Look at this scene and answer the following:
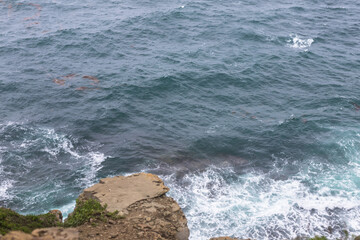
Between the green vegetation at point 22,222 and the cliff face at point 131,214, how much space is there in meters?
1.38

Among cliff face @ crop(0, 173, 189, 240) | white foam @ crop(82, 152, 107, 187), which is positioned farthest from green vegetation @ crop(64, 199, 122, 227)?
white foam @ crop(82, 152, 107, 187)

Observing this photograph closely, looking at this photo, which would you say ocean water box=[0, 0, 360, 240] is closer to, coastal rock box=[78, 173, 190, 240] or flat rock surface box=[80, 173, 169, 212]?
flat rock surface box=[80, 173, 169, 212]

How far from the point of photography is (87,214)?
19500mm

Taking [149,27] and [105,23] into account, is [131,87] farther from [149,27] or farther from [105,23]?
[105,23]

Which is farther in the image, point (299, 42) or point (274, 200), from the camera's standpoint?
point (299, 42)

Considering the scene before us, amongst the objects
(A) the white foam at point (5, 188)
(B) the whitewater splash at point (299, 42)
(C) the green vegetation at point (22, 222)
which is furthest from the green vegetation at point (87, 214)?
(B) the whitewater splash at point (299, 42)

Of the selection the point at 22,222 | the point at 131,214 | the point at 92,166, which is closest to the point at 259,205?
the point at 131,214

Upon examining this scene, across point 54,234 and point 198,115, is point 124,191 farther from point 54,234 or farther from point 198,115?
point 198,115

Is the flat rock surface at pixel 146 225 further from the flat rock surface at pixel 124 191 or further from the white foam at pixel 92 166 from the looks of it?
the white foam at pixel 92 166

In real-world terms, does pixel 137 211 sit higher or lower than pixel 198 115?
higher

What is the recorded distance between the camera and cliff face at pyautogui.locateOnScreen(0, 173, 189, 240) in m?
18.8

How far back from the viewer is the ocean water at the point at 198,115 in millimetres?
32531

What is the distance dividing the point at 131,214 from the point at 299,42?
53.5 metres

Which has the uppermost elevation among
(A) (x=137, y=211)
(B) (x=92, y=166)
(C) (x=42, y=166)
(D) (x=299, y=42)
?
(A) (x=137, y=211)
